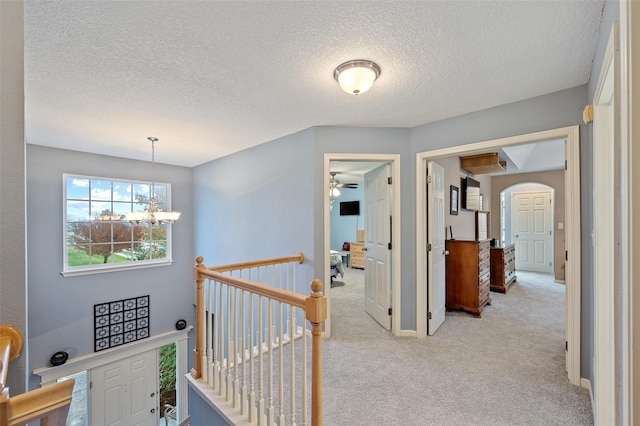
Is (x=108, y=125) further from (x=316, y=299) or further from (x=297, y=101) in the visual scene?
(x=316, y=299)

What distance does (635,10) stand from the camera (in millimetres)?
788

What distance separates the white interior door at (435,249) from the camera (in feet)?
9.64

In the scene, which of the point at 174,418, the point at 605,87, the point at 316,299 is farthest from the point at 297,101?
the point at 174,418

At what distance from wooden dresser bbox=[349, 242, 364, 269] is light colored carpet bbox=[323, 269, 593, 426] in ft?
12.8

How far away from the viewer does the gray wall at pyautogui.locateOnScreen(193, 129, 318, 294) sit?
3.11 m

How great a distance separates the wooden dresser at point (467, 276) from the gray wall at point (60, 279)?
4.84m

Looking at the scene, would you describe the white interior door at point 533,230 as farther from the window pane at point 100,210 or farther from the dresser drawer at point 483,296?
the window pane at point 100,210

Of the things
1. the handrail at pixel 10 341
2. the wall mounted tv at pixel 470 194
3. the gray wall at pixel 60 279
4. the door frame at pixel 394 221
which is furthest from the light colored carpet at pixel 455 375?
the gray wall at pixel 60 279

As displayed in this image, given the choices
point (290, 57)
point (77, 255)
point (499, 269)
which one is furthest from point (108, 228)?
point (499, 269)

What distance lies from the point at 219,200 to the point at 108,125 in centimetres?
190

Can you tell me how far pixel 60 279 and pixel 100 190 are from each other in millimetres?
1432

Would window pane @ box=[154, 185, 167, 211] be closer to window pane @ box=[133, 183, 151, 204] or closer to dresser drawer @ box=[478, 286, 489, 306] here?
window pane @ box=[133, 183, 151, 204]

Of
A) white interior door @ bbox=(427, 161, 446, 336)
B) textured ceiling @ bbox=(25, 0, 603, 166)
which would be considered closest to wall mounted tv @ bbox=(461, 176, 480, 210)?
white interior door @ bbox=(427, 161, 446, 336)

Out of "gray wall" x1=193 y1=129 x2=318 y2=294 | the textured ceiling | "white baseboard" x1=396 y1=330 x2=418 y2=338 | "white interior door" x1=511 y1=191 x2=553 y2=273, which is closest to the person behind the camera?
the textured ceiling
